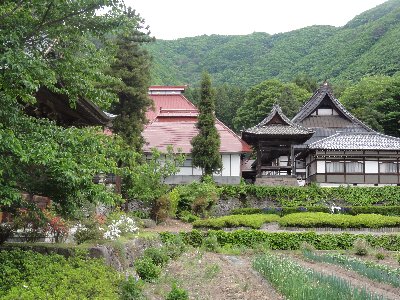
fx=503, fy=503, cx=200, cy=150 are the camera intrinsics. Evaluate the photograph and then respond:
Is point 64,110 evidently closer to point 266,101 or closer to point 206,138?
point 206,138

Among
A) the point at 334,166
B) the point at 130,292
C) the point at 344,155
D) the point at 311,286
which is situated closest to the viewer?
the point at 130,292

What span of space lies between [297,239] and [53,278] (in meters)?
15.2

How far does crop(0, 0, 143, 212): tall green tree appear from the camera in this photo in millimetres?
6969

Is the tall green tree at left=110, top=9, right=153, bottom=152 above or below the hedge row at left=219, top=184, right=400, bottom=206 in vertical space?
above

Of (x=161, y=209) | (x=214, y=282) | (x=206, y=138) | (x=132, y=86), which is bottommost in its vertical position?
(x=214, y=282)

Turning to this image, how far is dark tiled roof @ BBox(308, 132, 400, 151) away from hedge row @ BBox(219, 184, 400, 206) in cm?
370

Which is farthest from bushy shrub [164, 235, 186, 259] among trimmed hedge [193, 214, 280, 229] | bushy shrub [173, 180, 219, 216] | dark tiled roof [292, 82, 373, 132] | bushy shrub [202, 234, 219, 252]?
dark tiled roof [292, 82, 373, 132]

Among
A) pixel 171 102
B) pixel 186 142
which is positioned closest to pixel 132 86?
pixel 186 142

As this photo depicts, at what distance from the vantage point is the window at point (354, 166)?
1320 inches

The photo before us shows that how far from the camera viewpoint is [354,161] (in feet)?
110

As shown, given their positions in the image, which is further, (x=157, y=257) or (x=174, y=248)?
(x=174, y=248)

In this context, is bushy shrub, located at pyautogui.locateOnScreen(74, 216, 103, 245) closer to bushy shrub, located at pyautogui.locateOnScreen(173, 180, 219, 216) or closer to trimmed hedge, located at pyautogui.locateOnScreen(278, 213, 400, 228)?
trimmed hedge, located at pyautogui.locateOnScreen(278, 213, 400, 228)

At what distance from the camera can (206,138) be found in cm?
3108

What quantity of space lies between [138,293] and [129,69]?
2063 cm
